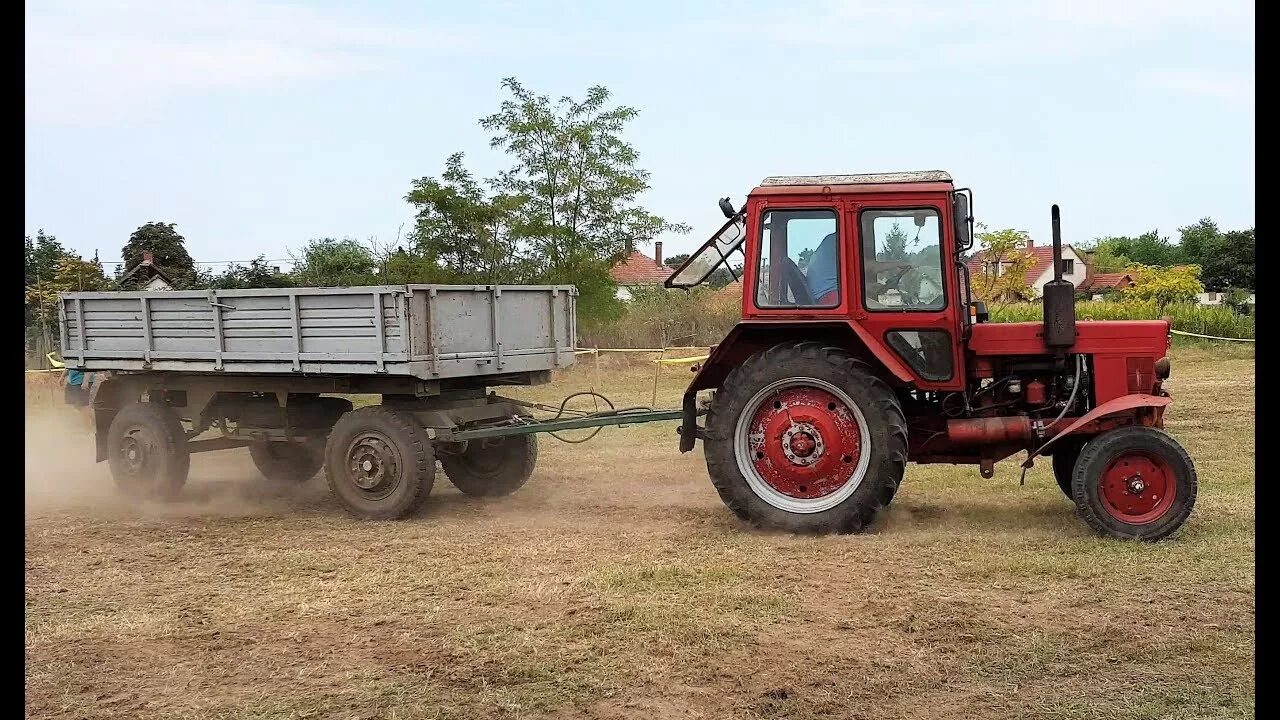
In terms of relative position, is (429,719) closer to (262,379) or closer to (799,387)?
(799,387)

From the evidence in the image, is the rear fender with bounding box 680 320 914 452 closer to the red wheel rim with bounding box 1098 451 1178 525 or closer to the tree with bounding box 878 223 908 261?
the tree with bounding box 878 223 908 261

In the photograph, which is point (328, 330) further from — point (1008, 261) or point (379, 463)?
point (1008, 261)

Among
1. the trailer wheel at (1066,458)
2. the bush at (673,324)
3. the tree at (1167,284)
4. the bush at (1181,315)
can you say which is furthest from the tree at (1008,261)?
the trailer wheel at (1066,458)

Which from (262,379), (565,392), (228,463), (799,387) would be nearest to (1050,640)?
(799,387)

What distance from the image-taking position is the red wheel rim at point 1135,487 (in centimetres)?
635

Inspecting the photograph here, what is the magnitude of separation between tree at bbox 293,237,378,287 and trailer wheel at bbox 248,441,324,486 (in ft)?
33.6

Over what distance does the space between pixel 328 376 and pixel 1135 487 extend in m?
5.98

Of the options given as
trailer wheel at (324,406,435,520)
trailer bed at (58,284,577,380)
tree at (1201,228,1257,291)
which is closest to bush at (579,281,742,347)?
trailer bed at (58,284,577,380)

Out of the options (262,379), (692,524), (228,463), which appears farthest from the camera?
(228,463)

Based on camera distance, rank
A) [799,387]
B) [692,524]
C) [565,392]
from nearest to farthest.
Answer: [799,387], [692,524], [565,392]

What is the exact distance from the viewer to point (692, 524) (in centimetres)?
738

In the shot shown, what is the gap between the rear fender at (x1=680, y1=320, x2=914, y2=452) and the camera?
672 cm

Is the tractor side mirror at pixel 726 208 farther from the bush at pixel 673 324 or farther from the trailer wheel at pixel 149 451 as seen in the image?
the bush at pixel 673 324

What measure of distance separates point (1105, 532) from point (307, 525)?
5.74 metres
